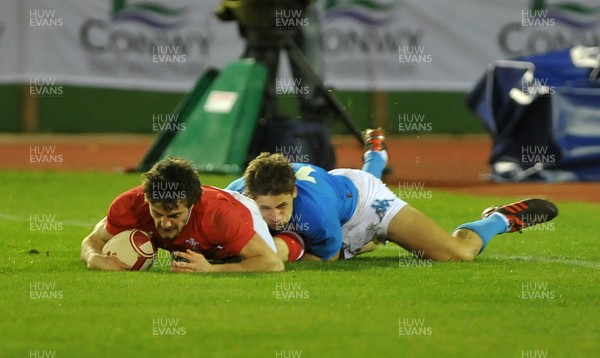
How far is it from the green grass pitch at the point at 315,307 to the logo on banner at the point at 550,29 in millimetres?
12227

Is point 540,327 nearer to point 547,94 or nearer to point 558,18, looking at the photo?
point 547,94

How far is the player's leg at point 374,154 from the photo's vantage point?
1026 cm

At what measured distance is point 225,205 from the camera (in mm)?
8141

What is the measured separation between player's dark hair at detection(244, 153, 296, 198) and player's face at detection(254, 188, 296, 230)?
36 millimetres

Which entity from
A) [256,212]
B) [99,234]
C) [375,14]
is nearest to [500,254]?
[256,212]

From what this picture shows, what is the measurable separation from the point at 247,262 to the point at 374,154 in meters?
2.47

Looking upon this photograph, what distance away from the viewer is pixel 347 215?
897 centimetres

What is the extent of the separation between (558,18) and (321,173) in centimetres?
1436
